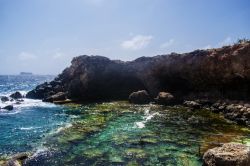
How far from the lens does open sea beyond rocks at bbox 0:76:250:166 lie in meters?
21.9

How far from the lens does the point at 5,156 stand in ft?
74.7

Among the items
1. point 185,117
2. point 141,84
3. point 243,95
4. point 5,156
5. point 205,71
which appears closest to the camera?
point 5,156

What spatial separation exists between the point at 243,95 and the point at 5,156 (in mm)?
33818

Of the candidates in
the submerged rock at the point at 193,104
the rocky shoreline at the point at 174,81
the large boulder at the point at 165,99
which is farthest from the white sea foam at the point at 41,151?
the large boulder at the point at 165,99

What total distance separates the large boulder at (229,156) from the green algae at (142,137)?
1.56 meters

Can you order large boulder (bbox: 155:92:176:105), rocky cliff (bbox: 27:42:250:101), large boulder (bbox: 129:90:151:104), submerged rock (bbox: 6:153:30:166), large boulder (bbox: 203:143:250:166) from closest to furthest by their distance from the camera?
large boulder (bbox: 203:143:250:166), submerged rock (bbox: 6:153:30:166), rocky cliff (bbox: 27:42:250:101), large boulder (bbox: 155:92:176:105), large boulder (bbox: 129:90:151:104)

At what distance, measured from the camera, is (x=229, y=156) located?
18422 mm

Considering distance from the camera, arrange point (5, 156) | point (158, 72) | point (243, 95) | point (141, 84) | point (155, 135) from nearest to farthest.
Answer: point (5, 156) → point (155, 135) → point (243, 95) → point (158, 72) → point (141, 84)

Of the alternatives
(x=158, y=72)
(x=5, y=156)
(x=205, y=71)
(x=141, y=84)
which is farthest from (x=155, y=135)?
(x=141, y=84)

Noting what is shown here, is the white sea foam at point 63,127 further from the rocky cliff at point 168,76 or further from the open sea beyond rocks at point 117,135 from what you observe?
the rocky cliff at point 168,76

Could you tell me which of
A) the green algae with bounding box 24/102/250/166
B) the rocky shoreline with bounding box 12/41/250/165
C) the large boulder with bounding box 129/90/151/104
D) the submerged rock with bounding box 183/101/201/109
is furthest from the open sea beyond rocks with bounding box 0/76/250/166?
the large boulder with bounding box 129/90/151/104

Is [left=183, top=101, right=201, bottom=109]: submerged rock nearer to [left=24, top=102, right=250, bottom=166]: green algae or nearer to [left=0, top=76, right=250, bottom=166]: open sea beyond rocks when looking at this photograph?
[left=0, top=76, right=250, bottom=166]: open sea beyond rocks

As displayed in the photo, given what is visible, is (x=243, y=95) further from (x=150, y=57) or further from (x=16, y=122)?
(x=16, y=122)

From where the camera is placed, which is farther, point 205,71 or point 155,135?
point 205,71
